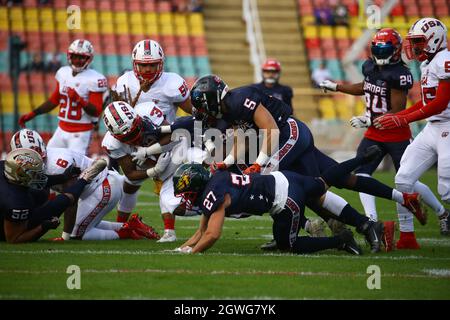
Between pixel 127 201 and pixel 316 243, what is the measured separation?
7.16 ft

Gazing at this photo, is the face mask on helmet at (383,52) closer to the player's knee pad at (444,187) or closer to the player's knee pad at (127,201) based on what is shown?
the player's knee pad at (444,187)

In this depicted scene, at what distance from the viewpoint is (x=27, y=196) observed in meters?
6.91

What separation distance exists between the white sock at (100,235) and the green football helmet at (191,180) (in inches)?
62.8

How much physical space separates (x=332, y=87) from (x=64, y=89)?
3.44 m

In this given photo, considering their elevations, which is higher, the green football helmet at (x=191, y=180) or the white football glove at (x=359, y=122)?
the white football glove at (x=359, y=122)

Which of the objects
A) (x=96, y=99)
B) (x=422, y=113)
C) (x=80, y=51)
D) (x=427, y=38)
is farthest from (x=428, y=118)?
(x=80, y=51)

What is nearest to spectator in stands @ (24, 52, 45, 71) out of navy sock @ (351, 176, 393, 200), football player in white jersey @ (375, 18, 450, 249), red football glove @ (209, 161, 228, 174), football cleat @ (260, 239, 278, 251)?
red football glove @ (209, 161, 228, 174)

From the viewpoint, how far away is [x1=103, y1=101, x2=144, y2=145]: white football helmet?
23.6 ft

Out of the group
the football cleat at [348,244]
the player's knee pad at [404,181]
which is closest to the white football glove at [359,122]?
the player's knee pad at [404,181]

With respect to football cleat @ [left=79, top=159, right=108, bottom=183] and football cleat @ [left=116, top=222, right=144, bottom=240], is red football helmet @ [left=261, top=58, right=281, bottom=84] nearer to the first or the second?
football cleat @ [left=116, top=222, right=144, bottom=240]

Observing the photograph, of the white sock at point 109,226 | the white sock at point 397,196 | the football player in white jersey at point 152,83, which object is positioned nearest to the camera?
A: the white sock at point 397,196

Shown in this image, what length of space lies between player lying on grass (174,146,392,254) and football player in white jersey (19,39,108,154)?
148 inches

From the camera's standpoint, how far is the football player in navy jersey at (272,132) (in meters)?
6.71

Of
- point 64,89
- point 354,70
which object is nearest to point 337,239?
point 64,89
